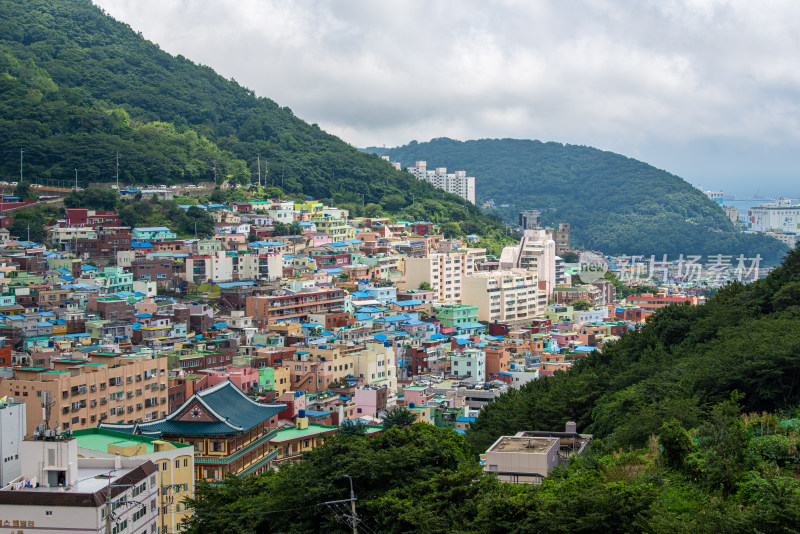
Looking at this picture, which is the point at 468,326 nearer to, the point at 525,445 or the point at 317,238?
the point at 317,238

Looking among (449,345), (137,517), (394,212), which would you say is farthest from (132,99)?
(137,517)

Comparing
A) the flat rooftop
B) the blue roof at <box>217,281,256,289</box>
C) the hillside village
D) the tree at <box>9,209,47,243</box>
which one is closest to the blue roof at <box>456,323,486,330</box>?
the hillside village

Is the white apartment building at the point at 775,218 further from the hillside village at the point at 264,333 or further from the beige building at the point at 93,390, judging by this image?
the beige building at the point at 93,390

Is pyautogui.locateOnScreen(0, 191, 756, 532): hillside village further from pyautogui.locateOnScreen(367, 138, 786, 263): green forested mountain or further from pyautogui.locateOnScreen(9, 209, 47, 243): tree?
pyautogui.locateOnScreen(367, 138, 786, 263): green forested mountain

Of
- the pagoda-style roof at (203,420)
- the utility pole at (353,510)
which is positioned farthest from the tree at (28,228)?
the utility pole at (353,510)

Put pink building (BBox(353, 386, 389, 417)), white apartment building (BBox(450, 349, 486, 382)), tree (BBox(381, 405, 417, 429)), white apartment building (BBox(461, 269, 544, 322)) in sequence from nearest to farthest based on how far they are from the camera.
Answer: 1. tree (BBox(381, 405, 417, 429))
2. pink building (BBox(353, 386, 389, 417))
3. white apartment building (BBox(450, 349, 486, 382))
4. white apartment building (BBox(461, 269, 544, 322))

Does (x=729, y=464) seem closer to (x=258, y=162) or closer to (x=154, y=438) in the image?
(x=154, y=438)
